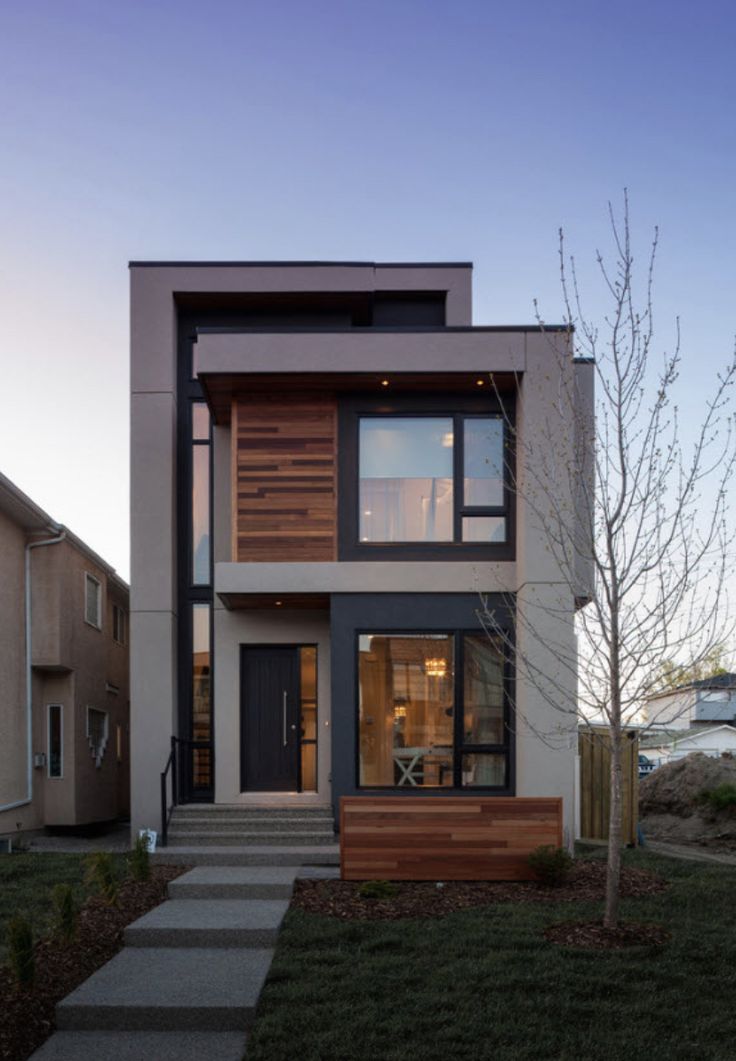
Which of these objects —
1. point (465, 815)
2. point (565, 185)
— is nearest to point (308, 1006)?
point (465, 815)

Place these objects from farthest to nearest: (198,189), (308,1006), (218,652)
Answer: (198,189) < (218,652) < (308,1006)

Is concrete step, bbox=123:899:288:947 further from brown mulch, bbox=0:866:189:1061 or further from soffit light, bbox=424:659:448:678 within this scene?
soffit light, bbox=424:659:448:678

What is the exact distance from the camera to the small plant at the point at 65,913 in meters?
6.38

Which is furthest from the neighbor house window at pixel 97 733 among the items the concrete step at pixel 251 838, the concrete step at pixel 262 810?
the concrete step at pixel 251 838

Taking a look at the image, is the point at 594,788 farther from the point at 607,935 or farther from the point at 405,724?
the point at 607,935

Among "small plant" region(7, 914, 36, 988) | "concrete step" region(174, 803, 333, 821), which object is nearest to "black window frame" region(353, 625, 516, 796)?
"concrete step" region(174, 803, 333, 821)

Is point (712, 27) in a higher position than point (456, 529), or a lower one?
higher

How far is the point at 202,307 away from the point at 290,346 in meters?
2.40

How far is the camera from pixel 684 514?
712cm

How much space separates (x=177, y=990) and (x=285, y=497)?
7.22m

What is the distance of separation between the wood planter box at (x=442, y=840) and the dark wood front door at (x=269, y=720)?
401 cm

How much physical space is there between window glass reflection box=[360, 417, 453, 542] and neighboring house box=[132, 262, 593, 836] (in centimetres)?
3

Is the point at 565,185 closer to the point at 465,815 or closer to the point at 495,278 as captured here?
the point at 495,278

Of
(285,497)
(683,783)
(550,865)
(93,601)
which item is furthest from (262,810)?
(93,601)
